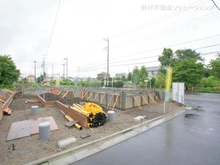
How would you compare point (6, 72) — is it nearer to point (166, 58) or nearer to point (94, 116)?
point (94, 116)

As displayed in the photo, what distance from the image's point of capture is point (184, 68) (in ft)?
73.8

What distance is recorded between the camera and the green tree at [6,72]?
829 inches

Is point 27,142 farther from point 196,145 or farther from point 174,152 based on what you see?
point 196,145

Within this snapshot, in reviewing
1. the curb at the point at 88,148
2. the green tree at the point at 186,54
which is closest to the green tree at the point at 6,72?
the curb at the point at 88,148

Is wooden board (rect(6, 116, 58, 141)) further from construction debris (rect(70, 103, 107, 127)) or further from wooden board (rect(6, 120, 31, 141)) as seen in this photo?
construction debris (rect(70, 103, 107, 127))

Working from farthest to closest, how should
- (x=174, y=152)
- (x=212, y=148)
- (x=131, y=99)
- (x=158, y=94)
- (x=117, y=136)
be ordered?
(x=158, y=94) < (x=131, y=99) < (x=117, y=136) < (x=212, y=148) < (x=174, y=152)

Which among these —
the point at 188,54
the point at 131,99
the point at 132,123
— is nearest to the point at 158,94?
the point at 131,99

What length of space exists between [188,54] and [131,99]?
103 ft

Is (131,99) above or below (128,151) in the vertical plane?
above

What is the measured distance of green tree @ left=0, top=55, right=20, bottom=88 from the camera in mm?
21062

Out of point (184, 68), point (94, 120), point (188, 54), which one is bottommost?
point (94, 120)

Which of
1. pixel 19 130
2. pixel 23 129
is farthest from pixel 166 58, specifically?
pixel 19 130

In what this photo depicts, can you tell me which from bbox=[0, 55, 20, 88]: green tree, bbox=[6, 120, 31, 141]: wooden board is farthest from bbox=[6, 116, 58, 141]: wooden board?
bbox=[0, 55, 20, 88]: green tree

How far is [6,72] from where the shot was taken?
21438 mm
